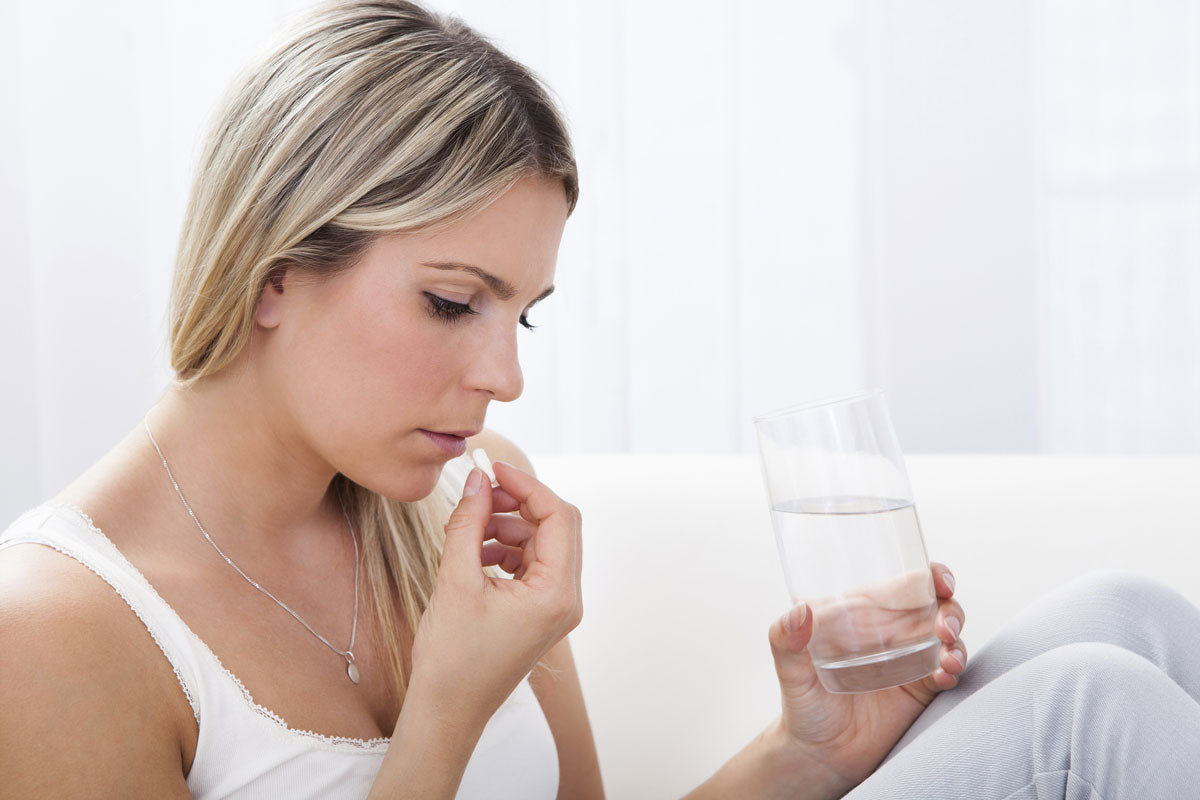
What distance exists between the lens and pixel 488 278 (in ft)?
3.35

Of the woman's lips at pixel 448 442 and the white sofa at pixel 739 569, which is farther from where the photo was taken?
the white sofa at pixel 739 569

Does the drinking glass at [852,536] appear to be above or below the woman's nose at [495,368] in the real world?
below

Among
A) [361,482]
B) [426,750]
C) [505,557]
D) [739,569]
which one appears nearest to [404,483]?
[361,482]

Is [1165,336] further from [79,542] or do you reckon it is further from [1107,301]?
[79,542]

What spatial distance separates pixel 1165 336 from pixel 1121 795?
1803mm

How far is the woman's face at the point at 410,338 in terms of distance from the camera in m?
1.01

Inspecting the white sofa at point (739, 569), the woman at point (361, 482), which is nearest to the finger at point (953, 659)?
the woman at point (361, 482)

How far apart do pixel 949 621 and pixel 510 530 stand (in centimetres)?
45

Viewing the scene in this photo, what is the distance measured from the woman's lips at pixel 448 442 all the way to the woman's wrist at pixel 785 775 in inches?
19.2

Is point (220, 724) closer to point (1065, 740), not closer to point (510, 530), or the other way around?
point (510, 530)

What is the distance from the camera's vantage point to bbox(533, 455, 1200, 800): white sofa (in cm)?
154

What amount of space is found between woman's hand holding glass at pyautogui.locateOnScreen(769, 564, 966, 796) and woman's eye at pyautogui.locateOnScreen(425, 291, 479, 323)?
0.48 m

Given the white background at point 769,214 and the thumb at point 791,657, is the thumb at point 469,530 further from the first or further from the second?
the white background at point 769,214

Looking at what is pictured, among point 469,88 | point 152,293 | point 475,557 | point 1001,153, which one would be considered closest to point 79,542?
point 475,557
